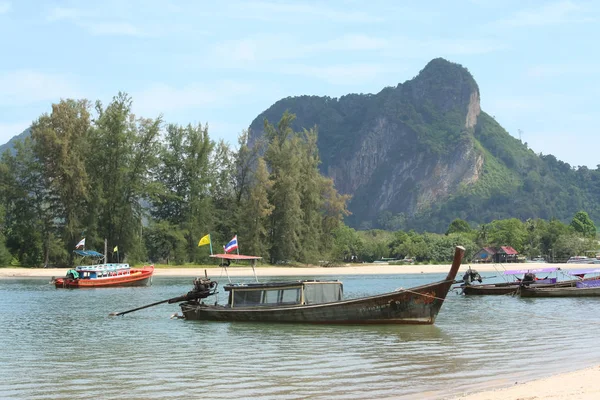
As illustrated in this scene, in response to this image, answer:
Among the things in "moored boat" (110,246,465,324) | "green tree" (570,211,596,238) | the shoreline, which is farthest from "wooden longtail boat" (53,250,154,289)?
"green tree" (570,211,596,238)

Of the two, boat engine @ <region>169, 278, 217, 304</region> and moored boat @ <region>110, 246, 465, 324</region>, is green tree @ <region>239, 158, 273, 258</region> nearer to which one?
boat engine @ <region>169, 278, 217, 304</region>

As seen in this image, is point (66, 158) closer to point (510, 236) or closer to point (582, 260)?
point (582, 260)

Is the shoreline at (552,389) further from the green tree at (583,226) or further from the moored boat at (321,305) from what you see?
the green tree at (583,226)

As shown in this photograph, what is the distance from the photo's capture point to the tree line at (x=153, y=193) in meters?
80.1

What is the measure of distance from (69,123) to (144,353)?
204 feet

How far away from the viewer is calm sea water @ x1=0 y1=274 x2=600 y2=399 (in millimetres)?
16250

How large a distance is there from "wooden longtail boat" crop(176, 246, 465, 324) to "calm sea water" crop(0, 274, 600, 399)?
0.50 m

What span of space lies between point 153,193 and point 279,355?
215 feet

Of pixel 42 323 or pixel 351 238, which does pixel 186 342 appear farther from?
pixel 351 238

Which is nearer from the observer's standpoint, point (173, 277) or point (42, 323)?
point (42, 323)

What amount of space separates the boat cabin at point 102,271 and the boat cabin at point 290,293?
3223 centimetres

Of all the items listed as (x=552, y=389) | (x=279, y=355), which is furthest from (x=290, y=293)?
(x=552, y=389)

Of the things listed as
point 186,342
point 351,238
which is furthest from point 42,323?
point 351,238

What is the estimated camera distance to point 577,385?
14.0 meters
